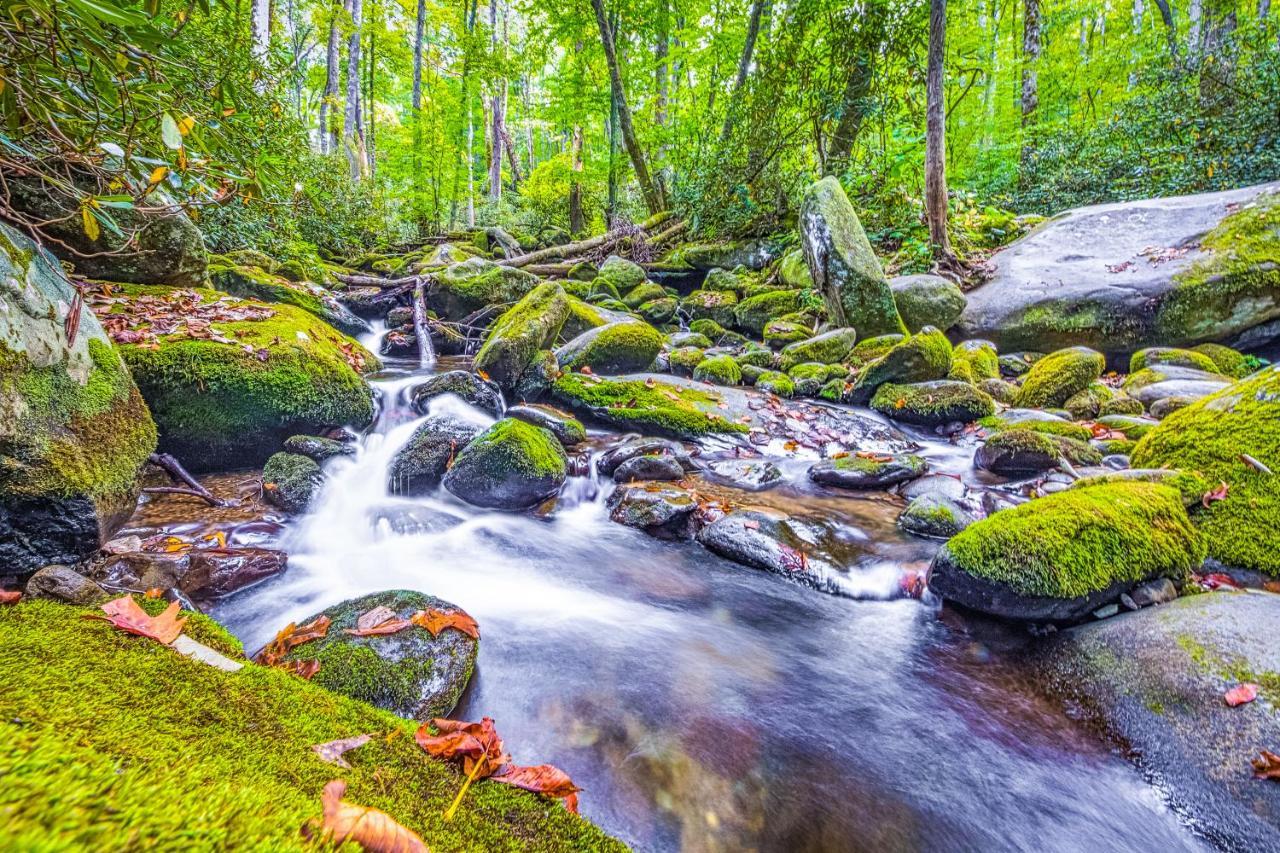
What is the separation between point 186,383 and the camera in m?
4.15

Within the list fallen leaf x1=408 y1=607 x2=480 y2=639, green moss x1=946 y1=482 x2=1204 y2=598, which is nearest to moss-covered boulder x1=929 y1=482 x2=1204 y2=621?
green moss x1=946 y1=482 x2=1204 y2=598

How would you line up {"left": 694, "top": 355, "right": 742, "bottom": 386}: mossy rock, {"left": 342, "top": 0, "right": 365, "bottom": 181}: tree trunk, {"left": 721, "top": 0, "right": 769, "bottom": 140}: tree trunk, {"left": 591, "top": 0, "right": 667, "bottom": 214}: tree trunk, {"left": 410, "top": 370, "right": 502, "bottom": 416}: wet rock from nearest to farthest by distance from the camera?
{"left": 410, "top": 370, "right": 502, "bottom": 416}: wet rock, {"left": 694, "top": 355, "right": 742, "bottom": 386}: mossy rock, {"left": 721, "top": 0, "right": 769, "bottom": 140}: tree trunk, {"left": 591, "top": 0, "right": 667, "bottom": 214}: tree trunk, {"left": 342, "top": 0, "right": 365, "bottom": 181}: tree trunk

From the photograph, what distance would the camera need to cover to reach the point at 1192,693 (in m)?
2.27

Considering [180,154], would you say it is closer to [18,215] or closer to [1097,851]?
[18,215]

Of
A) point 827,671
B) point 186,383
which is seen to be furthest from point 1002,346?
point 186,383

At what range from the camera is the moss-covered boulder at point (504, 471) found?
4742 mm

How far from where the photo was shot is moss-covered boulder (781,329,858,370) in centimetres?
832

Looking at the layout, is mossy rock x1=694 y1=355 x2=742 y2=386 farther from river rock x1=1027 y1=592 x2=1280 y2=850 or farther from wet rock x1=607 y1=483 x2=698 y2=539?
river rock x1=1027 y1=592 x2=1280 y2=850

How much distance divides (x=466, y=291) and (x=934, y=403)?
327 inches

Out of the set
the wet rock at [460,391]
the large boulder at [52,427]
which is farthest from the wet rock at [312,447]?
the large boulder at [52,427]

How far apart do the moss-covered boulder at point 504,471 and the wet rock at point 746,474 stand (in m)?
1.71

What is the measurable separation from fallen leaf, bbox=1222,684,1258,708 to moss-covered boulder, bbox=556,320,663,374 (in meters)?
6.55

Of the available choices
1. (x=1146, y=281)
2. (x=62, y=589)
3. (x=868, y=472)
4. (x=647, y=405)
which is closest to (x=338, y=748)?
(x=62, y=589)

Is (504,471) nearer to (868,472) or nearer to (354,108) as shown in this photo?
(868,472)
